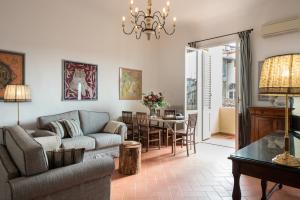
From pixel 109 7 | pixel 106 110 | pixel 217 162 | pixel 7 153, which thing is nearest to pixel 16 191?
pixel 7 153

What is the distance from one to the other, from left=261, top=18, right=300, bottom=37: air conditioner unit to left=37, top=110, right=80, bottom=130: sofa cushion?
4124 mm

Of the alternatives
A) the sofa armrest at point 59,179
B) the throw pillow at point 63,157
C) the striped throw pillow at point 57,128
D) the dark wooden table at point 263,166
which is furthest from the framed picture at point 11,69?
the dark wooden table at point 263,166

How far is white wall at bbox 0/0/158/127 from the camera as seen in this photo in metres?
3.97

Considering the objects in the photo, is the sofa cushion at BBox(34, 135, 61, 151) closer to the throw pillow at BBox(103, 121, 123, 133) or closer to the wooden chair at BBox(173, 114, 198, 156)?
the throw pillow at BBox(103, 121, 123, 133)

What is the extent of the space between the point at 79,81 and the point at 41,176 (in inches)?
134

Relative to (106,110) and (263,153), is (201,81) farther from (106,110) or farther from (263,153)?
(263,153)

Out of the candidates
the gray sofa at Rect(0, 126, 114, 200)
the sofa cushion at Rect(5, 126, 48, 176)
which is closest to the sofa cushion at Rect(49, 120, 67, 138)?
the gray sofa at Rect(0, 126, 114, 200)

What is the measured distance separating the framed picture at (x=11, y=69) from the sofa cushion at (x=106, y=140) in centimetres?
167

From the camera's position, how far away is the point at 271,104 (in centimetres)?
438

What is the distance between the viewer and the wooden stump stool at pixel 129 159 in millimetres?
3545

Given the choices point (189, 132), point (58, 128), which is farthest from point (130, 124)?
point (58, 128)

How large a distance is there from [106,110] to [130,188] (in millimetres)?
2614

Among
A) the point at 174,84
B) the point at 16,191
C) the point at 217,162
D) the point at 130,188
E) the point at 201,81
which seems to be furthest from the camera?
the point at 174,84

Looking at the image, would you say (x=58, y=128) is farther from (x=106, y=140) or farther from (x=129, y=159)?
(x=129, y=159)
